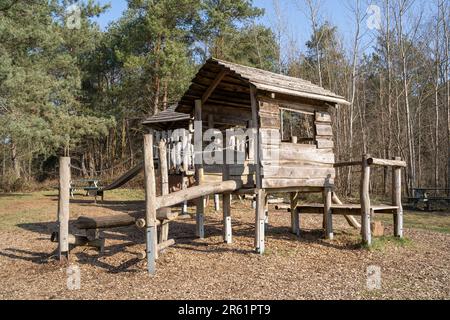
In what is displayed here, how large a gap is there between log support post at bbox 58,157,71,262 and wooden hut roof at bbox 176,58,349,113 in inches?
152

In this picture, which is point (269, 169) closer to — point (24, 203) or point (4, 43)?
point (24, 203)

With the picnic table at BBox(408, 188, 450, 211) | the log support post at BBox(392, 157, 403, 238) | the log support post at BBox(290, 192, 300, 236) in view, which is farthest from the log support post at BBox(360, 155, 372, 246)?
the picnic table at BBox(408, 188, 450, 211)

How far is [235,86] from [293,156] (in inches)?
96.1

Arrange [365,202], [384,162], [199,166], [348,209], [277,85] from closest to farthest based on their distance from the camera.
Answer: [277,85] < [365,202] < [384,162] < [348,209] < [199,166]

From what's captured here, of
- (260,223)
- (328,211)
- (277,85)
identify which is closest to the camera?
(260,223)

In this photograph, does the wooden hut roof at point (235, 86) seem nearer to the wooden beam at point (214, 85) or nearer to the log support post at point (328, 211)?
the wooden beam at point (214, 85)

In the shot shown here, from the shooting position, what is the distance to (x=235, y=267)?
866 cm

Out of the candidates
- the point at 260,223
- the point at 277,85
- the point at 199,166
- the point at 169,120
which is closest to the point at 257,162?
the point at 260,223

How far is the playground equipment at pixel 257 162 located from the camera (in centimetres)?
902

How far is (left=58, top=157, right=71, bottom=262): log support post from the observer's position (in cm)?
887

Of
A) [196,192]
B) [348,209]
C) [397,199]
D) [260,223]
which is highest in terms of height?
[196,192]

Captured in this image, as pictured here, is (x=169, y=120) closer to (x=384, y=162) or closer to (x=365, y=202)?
(x=384, y=162)

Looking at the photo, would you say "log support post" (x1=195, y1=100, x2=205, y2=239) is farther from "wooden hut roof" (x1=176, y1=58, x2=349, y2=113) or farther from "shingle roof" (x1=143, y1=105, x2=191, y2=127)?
"shingle roof" (x1=143, y1=105, x2=191, y2=127)

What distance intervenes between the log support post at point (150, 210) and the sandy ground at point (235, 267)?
32 cm
